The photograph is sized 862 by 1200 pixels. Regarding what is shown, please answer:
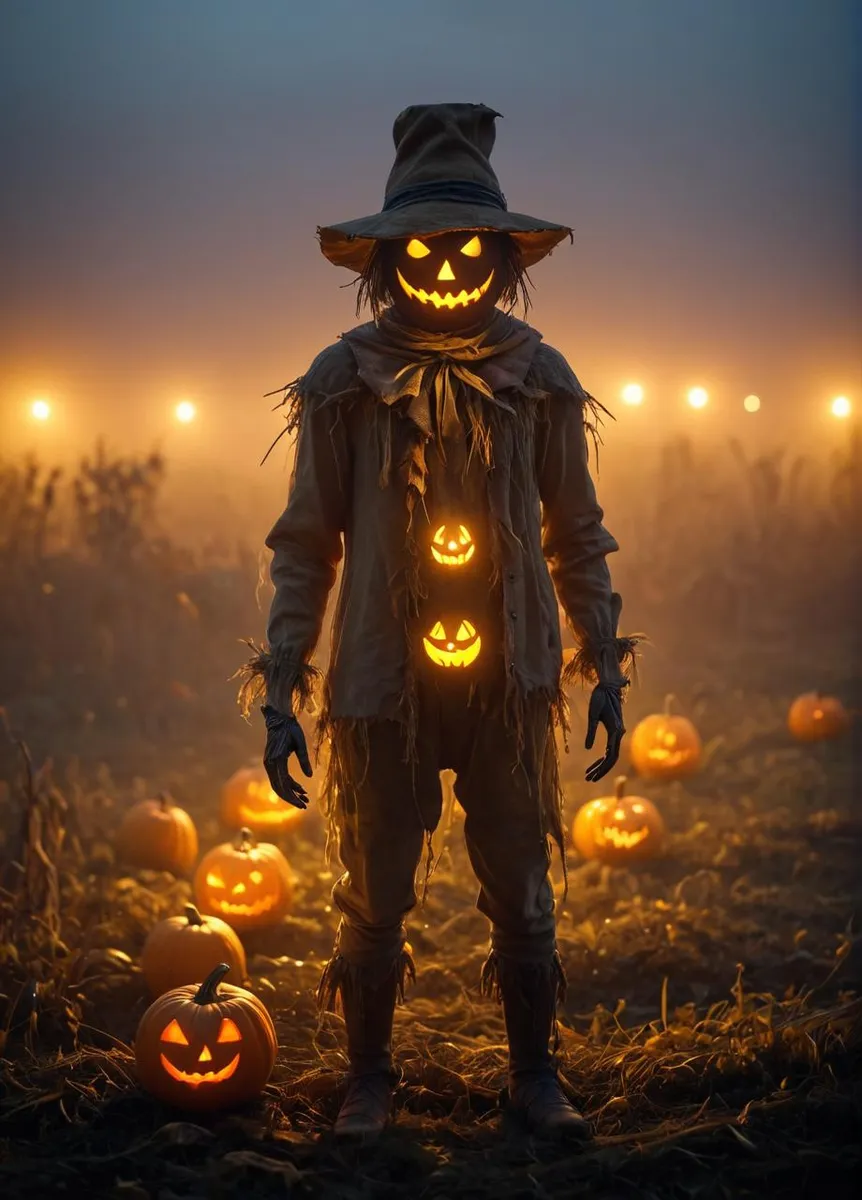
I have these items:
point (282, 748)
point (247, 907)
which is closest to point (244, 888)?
point (247, 907)

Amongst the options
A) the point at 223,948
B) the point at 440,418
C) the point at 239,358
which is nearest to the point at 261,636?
the point at 239,358

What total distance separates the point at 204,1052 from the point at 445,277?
2.12 meters

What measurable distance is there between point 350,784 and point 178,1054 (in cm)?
89

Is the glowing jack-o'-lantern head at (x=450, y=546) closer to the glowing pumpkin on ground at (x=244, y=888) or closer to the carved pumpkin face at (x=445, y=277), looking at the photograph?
the carved pumpkin face at (x=445, y=277)

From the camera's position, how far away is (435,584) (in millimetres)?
2559

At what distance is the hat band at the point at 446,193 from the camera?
253cm

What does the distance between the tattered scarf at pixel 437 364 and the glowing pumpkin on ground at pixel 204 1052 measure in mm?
1645

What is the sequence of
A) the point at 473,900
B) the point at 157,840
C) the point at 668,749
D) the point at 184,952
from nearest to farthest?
the point at 184,952 → the point at 473,900 → the point at 157,840 → the point at 668,749

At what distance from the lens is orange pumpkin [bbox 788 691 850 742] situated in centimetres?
580

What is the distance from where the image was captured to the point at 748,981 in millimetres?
3600

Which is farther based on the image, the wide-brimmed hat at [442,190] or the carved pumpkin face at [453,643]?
the carved pumpkin face at [453,643]

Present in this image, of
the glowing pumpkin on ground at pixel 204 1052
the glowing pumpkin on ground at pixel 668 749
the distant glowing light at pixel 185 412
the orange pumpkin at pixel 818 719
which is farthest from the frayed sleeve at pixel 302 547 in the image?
the distant glowing light at pixel 185 412

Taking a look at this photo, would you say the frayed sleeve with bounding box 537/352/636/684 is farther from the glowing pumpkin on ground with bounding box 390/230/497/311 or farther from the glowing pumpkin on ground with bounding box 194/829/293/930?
the glowing pumpkin on ground with bounding box 194/829/293/930

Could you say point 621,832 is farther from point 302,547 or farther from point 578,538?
point 302,547
